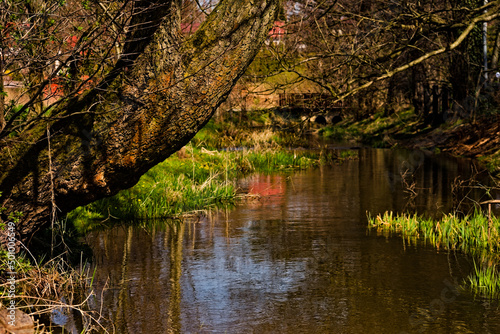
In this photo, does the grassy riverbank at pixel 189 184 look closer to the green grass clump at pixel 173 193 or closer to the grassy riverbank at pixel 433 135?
the green grass clump at pixel 173 193

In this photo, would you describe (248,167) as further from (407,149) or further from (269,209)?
(407,149)

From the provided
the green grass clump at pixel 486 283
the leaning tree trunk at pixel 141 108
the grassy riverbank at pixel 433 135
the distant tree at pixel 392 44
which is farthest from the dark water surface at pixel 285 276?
the grassy riverbank at pixel 433 135

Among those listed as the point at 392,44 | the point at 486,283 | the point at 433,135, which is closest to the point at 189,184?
the point at 486,283

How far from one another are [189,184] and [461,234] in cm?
564

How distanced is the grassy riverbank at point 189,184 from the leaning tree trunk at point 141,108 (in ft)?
12.6

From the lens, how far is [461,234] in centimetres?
887

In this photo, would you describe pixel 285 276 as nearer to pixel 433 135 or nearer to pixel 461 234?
pixel 461 234

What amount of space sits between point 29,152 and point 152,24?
176 cm

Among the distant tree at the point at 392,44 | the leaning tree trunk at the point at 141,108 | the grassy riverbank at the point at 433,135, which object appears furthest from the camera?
the grassy riverbank at the point at 433,135

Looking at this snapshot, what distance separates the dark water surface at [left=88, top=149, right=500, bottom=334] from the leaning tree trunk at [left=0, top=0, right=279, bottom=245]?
1227 mm

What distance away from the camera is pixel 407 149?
24.3 metres

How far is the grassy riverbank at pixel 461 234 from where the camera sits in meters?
7.88

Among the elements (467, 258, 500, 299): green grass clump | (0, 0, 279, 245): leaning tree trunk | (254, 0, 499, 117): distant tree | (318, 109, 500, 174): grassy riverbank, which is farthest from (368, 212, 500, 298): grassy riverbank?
(318, 109, 500, 174): grassy riverbank

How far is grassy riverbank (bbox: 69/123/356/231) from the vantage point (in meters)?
10.9
